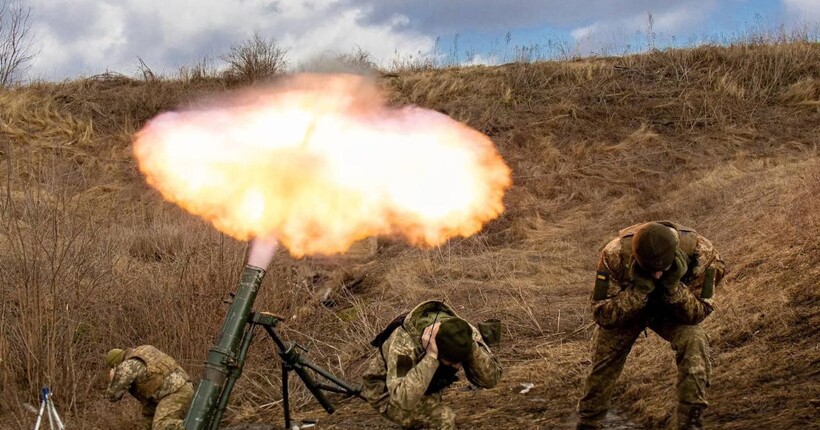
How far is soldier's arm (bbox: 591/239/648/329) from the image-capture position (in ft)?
16.7

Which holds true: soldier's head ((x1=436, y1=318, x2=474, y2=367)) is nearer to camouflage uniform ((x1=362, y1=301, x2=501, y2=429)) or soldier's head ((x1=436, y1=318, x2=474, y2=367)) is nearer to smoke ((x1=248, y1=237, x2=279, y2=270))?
camouflage uniform ((x1=362, y1=301, x2=501, y2=429))

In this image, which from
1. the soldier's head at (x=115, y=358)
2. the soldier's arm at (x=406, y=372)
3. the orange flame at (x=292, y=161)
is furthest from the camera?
the orange flame at (x=292, y=161)

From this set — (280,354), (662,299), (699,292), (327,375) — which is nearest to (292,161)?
(280,354)

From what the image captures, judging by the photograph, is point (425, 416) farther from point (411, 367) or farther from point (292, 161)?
point (292, 161)

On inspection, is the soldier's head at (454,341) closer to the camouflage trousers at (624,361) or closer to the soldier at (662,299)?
the soldier at (662,299)

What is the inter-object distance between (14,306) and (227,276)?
212 centimetres

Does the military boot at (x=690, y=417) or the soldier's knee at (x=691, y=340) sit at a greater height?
the soldier's knee at (x=691, y=340)

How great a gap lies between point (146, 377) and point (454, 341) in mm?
2655

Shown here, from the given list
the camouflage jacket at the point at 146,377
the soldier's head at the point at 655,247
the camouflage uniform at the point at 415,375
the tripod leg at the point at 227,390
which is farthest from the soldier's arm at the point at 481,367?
the camouflage jacket at the point at 146,377

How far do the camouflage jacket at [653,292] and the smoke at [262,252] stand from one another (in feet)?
7.25

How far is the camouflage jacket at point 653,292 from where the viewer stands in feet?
16.6

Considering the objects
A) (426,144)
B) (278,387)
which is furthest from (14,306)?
(426,144)

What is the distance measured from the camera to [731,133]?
17641mm

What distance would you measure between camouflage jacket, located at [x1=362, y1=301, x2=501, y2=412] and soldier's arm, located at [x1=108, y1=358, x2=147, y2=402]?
1.89 metres
